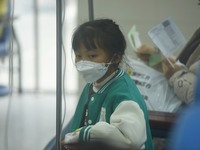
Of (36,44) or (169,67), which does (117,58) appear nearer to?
(169,67)

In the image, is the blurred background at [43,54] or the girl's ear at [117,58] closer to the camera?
the girl's ear at [117,58]

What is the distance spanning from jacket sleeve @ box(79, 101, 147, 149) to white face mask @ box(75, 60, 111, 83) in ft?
0.65

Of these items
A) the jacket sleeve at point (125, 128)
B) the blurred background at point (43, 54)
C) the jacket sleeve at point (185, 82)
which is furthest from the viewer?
the blurred background at point (43, 54)

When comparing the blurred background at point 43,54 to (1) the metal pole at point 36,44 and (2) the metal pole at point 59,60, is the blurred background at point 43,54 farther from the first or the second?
(2) the metal pole at point 59,60

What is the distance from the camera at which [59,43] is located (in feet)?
4.33

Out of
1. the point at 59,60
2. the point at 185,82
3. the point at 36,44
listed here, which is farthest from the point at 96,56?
the point at 36,44

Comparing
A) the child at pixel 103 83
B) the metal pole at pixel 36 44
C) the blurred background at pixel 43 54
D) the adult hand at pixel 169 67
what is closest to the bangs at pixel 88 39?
the child at pixel 103 83

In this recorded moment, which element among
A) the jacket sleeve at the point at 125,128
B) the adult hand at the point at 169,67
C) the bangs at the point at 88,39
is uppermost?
the bangs at the point at 88,39

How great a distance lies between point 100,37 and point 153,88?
622mm

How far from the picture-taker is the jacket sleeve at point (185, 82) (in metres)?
1.71

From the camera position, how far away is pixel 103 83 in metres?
1.38

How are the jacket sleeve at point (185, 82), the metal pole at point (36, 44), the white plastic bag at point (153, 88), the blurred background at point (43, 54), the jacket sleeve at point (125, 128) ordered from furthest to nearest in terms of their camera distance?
the metal pole at point (36, 44) < the blurred background at point (43, 54) < the white plastic bag at point (153, 88) < the jacket sleeve at point (185, 82) < the jacket sleeve at point (125, 128)

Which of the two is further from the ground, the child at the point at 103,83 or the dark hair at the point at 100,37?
the dark hair at the point at 100,37

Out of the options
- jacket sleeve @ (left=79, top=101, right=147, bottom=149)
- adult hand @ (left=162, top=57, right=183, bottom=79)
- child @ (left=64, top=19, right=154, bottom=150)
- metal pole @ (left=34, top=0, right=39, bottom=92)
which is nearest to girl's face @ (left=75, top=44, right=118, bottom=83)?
child @ (left=64, top=19, right=154, bottom=150)
